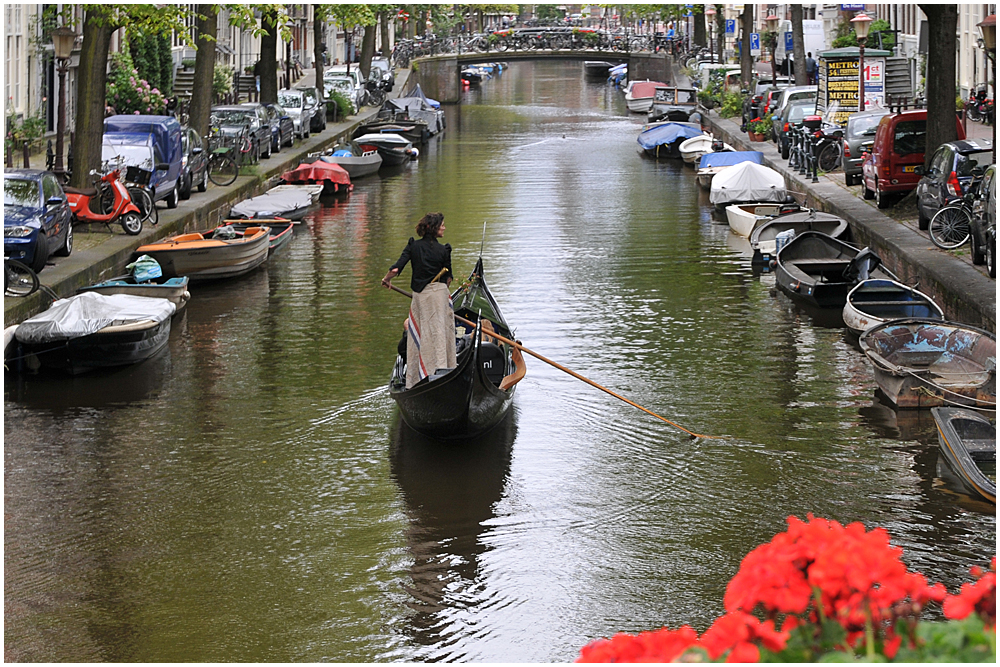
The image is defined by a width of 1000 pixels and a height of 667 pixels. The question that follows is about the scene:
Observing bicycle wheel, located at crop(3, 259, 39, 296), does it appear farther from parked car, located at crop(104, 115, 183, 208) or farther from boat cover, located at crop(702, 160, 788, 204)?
boat cover, located at crop(702, 160, 788, 204)

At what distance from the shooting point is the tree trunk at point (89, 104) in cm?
2321

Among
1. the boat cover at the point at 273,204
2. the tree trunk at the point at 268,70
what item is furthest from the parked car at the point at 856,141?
the tree trunk at the point at 268,70

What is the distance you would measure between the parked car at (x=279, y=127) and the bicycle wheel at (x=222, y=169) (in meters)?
5.74

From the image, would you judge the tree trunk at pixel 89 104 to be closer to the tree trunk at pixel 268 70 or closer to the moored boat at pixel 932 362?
the moored boat at pixel 932 362

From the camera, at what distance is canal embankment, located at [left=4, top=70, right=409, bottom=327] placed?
17.1 m

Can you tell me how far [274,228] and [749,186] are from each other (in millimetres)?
10598

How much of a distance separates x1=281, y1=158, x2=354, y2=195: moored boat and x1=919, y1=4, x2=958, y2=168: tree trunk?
16.2 meters

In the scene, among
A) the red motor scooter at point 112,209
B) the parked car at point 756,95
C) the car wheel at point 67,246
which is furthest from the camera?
the parked car at point 756,95

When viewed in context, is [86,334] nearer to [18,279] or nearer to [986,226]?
[18,279]

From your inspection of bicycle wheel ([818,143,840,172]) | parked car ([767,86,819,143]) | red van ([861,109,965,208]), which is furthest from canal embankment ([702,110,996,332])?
parked car ([767,86,819,143])

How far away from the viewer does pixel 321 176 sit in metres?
34.3

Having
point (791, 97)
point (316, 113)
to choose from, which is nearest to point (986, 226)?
point (791, 97)

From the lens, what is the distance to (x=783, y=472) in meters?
12.3

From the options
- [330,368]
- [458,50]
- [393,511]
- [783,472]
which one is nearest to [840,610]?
[393,511]
